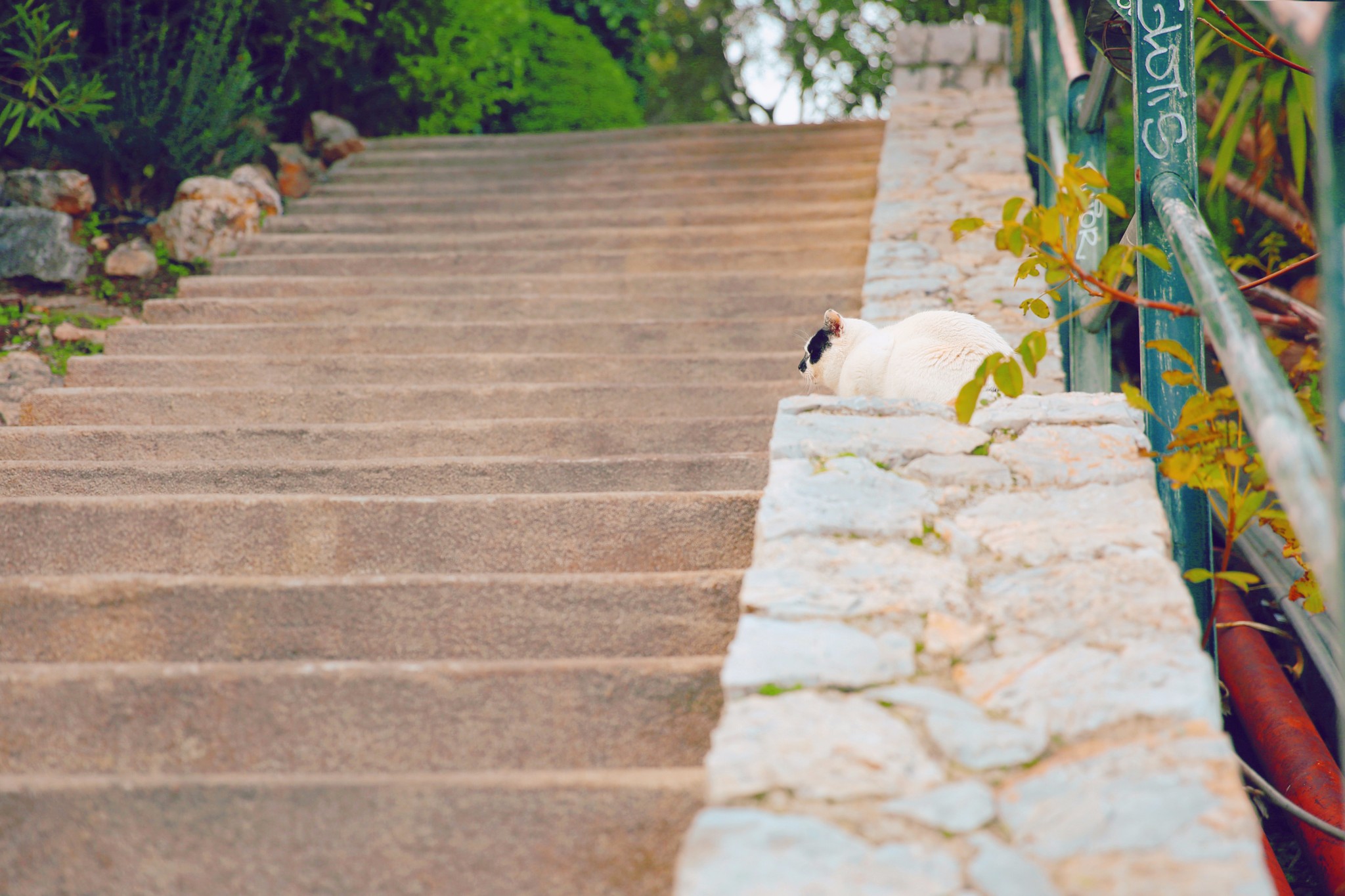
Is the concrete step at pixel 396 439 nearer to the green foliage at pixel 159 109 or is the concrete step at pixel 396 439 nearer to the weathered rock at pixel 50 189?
the weathered rock at pixel 50 189

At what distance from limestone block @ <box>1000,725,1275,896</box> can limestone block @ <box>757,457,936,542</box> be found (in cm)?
45

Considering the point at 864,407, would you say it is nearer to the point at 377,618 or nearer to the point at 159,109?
the point at 377,618

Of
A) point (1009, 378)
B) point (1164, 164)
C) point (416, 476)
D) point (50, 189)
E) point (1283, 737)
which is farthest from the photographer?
point (50, 189)

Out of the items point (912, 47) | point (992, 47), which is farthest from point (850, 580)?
point (992, 47)

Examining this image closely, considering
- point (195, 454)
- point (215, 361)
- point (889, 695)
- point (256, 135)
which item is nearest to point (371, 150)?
point (256, 135)

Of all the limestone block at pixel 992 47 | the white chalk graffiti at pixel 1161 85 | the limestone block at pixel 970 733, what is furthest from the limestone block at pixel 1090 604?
the limestone block at pixel 992 47

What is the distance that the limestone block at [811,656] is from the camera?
3.89 ft

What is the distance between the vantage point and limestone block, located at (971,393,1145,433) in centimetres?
166

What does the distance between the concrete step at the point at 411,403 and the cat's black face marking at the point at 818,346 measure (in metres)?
0.41

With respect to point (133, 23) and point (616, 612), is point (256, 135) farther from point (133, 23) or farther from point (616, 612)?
point (616, 612)

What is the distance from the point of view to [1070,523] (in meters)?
1.41

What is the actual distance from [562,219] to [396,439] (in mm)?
2176

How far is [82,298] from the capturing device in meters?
3.90

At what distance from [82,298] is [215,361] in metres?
1.27
